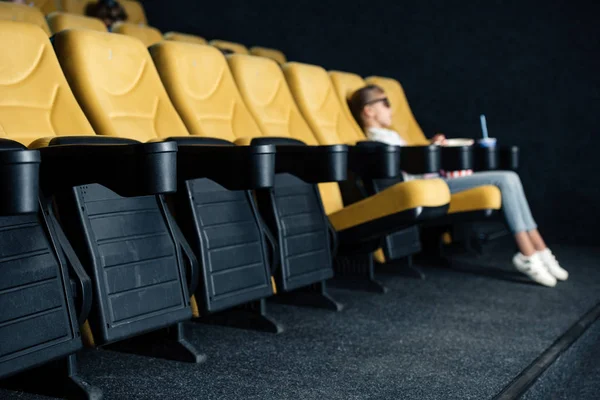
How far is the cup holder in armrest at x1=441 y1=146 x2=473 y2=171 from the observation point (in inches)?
90.7

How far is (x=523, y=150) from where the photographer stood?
3.43m

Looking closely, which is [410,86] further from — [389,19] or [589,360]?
[589,360]

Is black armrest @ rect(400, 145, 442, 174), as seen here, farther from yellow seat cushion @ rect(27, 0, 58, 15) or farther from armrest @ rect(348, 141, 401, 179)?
yellow seat cushion @ rect(27, 0, 58, 15)

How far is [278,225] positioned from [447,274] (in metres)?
0.99

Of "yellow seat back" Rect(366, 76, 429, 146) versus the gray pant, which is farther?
"yellow seat back" Rect(366, 76, 429, 146)

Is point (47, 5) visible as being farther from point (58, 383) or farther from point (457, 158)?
point (58, 383)

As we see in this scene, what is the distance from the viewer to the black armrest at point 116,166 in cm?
109

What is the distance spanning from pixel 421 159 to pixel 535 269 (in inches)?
21.5

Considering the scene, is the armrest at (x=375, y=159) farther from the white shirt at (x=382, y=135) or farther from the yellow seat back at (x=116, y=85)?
the white shirt at (x=382, y=135)

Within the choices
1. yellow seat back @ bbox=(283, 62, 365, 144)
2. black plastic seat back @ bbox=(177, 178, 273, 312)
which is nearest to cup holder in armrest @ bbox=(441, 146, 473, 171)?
yellow seat back @ bbox=(283, 62, 365, 144)

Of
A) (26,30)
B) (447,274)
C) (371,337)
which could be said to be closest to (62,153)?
(26,30)

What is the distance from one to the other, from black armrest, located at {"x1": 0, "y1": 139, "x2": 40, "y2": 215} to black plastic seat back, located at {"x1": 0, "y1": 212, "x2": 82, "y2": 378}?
0.19 meters

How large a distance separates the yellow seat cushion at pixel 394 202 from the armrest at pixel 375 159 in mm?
59

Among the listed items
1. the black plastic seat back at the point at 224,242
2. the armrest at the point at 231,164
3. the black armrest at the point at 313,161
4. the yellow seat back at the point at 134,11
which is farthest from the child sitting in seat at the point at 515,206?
the yellow seat back at the point at 134,11
